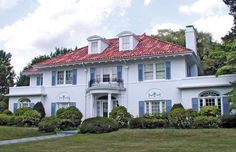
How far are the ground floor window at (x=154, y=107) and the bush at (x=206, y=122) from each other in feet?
15.8

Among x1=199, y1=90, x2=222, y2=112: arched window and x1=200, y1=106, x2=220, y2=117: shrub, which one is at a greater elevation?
x1=199, y1=90, x2=222, y2=112: arched window

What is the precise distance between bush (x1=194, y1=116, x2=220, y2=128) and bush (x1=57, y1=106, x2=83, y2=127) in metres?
9.72

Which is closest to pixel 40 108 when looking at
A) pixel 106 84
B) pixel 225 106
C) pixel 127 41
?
pixel 106 84

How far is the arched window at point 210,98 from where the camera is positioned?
77.2 feet

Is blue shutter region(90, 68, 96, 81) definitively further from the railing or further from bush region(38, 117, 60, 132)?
bush region(38, 117, 60, 132)

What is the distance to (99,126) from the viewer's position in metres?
19.7

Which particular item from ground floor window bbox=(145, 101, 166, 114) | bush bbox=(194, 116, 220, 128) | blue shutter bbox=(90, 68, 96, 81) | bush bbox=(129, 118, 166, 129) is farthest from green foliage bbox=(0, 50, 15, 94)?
bush bbox=(194, 116, 220, 128)

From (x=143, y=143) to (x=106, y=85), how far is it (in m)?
12.1

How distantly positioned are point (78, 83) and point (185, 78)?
9807 mm

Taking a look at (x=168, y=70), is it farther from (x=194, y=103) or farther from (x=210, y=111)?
(x=210, y=111)

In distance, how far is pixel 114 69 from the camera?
27312 mm

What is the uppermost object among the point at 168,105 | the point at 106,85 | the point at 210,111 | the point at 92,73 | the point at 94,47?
the point at 94,47

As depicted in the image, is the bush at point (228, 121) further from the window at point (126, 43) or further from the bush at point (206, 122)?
the window at point (126, 43)

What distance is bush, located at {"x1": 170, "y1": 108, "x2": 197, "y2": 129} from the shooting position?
20.9 meters
